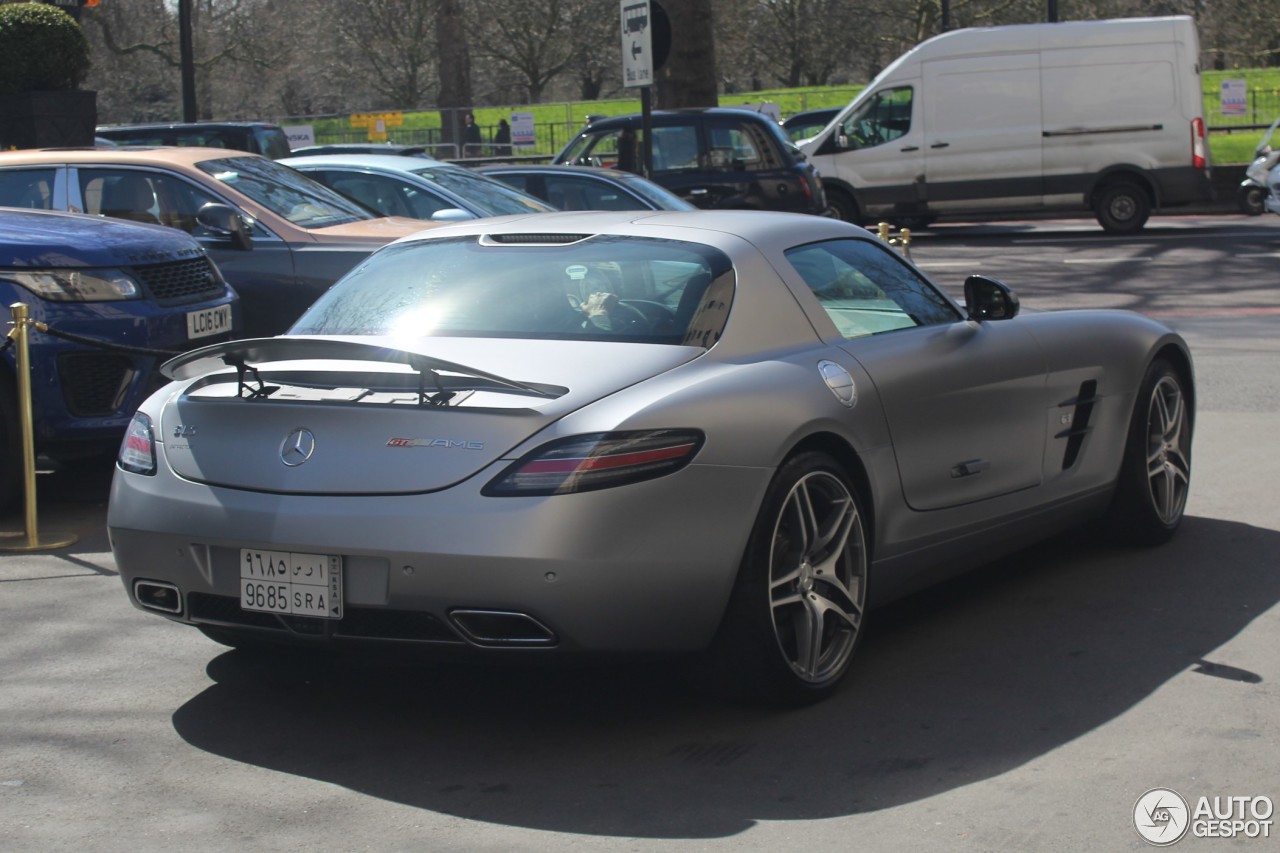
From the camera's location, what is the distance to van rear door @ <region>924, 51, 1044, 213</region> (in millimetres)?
23109

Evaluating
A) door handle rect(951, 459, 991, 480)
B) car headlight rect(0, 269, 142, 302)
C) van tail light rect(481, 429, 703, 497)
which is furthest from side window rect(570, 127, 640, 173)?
van tail light rect(481, 429, 703, 497)

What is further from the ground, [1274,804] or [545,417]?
[545,417]

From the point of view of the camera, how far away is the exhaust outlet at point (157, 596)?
14.9ft

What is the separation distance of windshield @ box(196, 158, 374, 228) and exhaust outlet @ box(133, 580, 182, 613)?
239 inches

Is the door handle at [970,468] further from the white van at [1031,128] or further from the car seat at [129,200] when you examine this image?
the white van at [1031,128]

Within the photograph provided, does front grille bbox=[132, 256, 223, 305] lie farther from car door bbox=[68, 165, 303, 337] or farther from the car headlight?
car door bbox=[68, 165, 303, 337]

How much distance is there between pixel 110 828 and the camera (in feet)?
12.8

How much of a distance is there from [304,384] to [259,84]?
233 ft

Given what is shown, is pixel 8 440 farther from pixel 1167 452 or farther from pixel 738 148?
pixel 738 148

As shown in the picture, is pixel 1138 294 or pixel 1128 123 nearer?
pixel 1138 294

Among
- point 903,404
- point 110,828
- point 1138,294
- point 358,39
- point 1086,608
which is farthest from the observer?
point 358,39

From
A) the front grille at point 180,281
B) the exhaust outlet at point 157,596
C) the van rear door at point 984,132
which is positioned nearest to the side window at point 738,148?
the van rear door at point 984,132

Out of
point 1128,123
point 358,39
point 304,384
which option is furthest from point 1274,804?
point 358,39

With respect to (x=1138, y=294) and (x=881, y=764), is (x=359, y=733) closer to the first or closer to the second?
(x=881, y=764)
